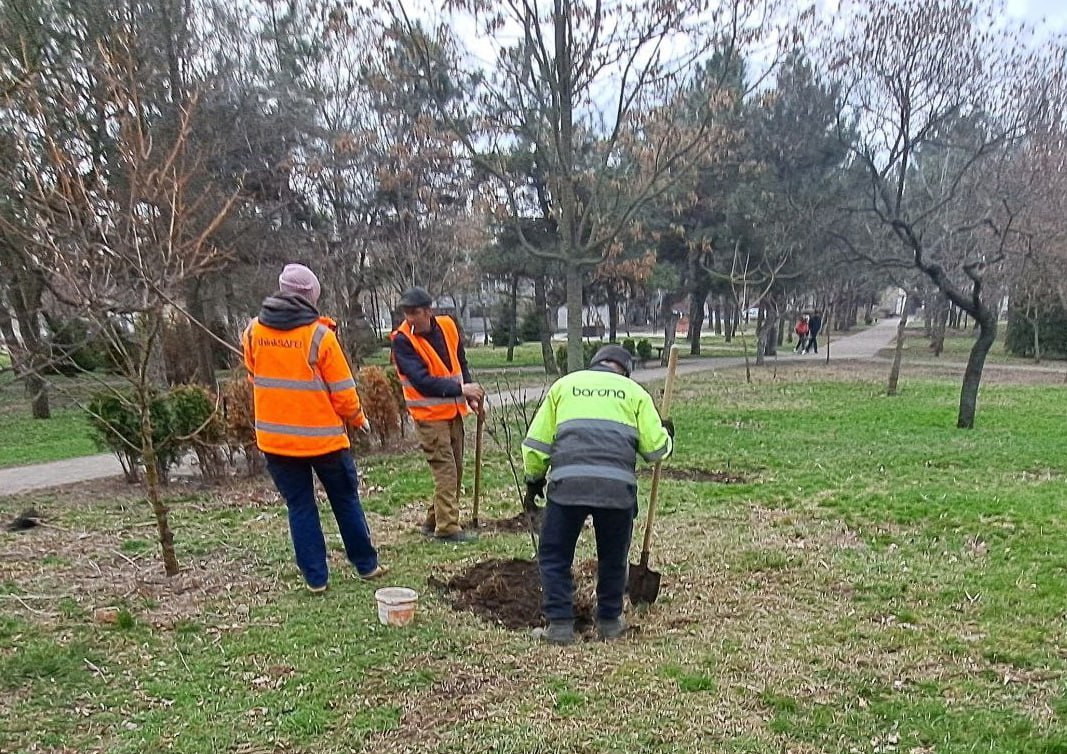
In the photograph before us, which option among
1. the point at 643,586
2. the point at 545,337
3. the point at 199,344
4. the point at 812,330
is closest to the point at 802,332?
the point at 812,330

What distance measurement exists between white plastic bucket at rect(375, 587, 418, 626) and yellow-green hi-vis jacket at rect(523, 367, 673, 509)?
39.4 inches

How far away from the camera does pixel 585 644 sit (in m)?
4.04

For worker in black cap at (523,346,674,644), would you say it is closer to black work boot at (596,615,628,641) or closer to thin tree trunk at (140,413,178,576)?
black work boot at (596,615,628,641)

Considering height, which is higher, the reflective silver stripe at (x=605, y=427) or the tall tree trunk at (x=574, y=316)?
the tall tree trunk at (x=574, y=316)

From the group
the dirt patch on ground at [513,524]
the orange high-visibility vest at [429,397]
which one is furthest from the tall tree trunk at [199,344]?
the orange high-visibility vest at [429,397]

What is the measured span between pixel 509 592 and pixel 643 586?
773 mm

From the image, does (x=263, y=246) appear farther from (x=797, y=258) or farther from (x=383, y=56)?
(x=797, y=258)

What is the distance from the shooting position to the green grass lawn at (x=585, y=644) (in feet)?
10.6

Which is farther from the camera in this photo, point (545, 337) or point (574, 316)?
point (545, 337)

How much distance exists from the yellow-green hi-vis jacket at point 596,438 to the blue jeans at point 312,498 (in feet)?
4.01

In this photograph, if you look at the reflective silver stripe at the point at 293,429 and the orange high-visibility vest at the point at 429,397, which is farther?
the orange high-visibility vest at the point at 429,397

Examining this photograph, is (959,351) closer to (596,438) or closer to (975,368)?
(975,368)

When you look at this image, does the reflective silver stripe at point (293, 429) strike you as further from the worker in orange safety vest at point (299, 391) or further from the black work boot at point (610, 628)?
the black work boot at point (610, 628)

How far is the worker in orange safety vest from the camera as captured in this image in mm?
4457
